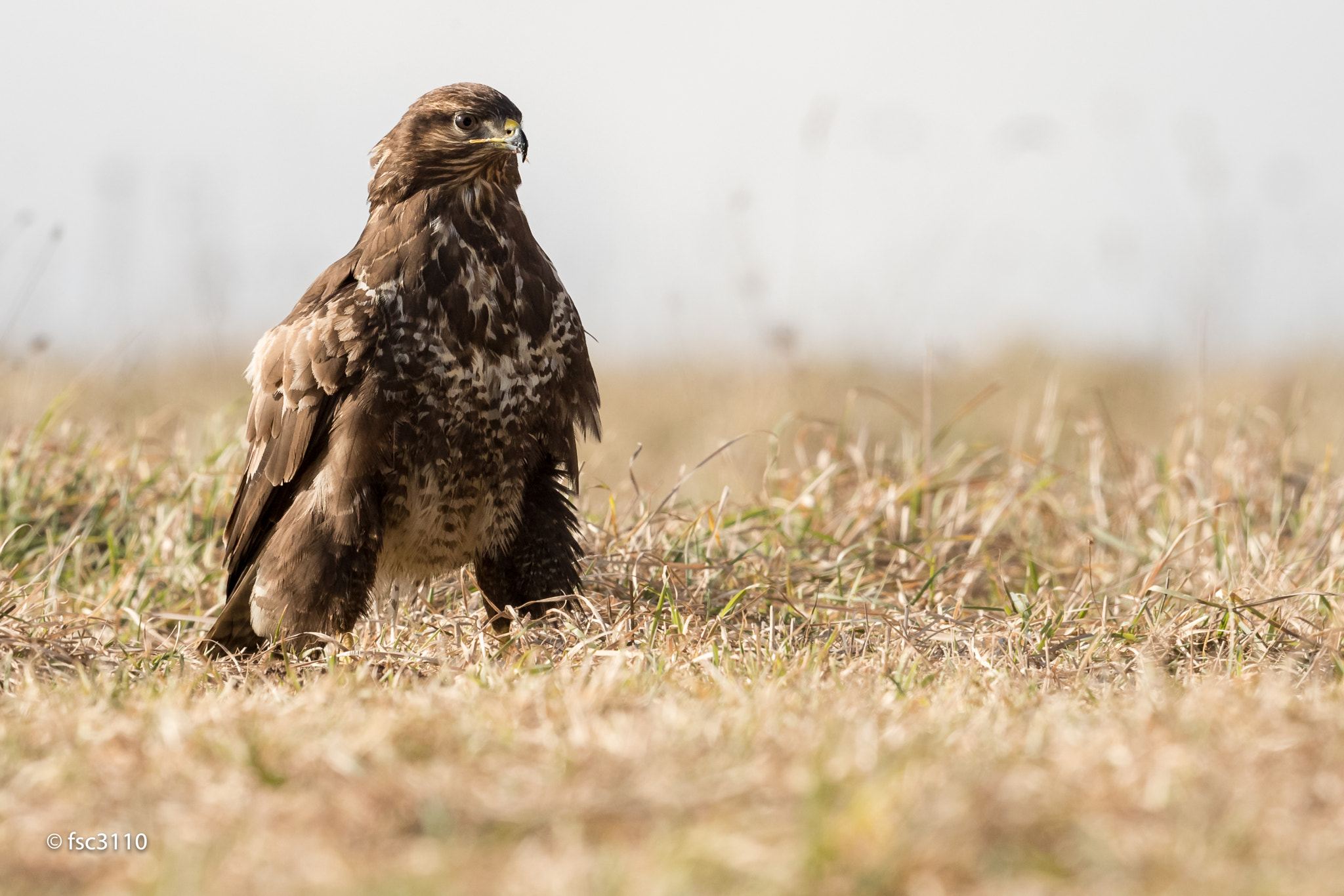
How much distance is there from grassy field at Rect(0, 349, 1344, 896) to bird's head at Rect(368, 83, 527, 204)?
4.34 feet

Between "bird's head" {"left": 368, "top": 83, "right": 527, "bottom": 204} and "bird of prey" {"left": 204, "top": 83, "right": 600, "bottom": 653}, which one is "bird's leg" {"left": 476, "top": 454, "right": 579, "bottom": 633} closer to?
"bird of prey" {"left": 204, "top": 83, "right": 600, "bottom": 653}

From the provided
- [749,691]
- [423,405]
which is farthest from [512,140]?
[749,691]

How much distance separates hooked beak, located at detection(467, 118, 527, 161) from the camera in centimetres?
404

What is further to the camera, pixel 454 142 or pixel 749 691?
pixel 454 142

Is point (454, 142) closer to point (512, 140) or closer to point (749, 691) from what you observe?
point (512, 140)

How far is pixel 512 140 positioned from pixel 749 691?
72.8 inches

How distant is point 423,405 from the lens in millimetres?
3881

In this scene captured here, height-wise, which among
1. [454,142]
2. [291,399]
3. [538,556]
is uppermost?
[454,142]

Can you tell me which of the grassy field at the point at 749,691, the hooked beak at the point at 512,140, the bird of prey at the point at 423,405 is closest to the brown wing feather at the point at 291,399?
the bird of prey at the point at 423,405

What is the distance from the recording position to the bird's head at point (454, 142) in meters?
4.07

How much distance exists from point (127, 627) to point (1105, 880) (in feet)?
11.8

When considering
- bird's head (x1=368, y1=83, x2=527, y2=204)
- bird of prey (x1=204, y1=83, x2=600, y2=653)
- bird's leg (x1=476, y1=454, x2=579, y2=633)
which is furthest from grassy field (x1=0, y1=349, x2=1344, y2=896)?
bird's head (x1=368, y1=83, x2=527, y2=204)

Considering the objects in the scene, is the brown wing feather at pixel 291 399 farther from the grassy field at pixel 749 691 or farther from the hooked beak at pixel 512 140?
the hooked beak at pixel 512 140

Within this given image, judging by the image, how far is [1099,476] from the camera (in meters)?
5.58
